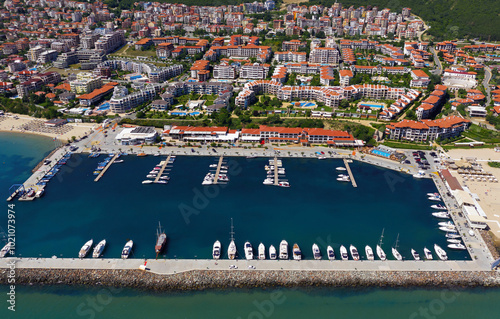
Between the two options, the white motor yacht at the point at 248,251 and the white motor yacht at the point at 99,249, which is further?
the white motor yacht at the point at 99,249

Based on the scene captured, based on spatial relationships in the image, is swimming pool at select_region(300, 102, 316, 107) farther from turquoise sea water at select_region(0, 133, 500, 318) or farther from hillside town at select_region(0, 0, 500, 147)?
turquoise sea water at select_region(0, 133, 500, 318)

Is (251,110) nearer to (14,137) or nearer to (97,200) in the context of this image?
→ (97,200)

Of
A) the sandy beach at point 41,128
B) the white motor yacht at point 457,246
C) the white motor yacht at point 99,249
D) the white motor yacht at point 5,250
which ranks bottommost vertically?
the white motor yacht at point 5,250

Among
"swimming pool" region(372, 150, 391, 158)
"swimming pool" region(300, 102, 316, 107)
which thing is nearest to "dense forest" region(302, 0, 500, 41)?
"swimming pool" region(300, 102, 316, 107)

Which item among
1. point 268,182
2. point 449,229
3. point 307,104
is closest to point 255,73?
point 307,104

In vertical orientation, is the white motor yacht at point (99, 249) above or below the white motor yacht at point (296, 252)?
below

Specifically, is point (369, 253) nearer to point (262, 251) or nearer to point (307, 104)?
point (262, 251)

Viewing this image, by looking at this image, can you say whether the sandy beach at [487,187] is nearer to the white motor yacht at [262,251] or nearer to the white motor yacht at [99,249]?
the white motor yacht at [262,251]

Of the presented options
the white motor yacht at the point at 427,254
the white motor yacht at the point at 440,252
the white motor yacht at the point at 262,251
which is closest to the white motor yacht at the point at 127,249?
the white motor yacht at the point at 262,251
